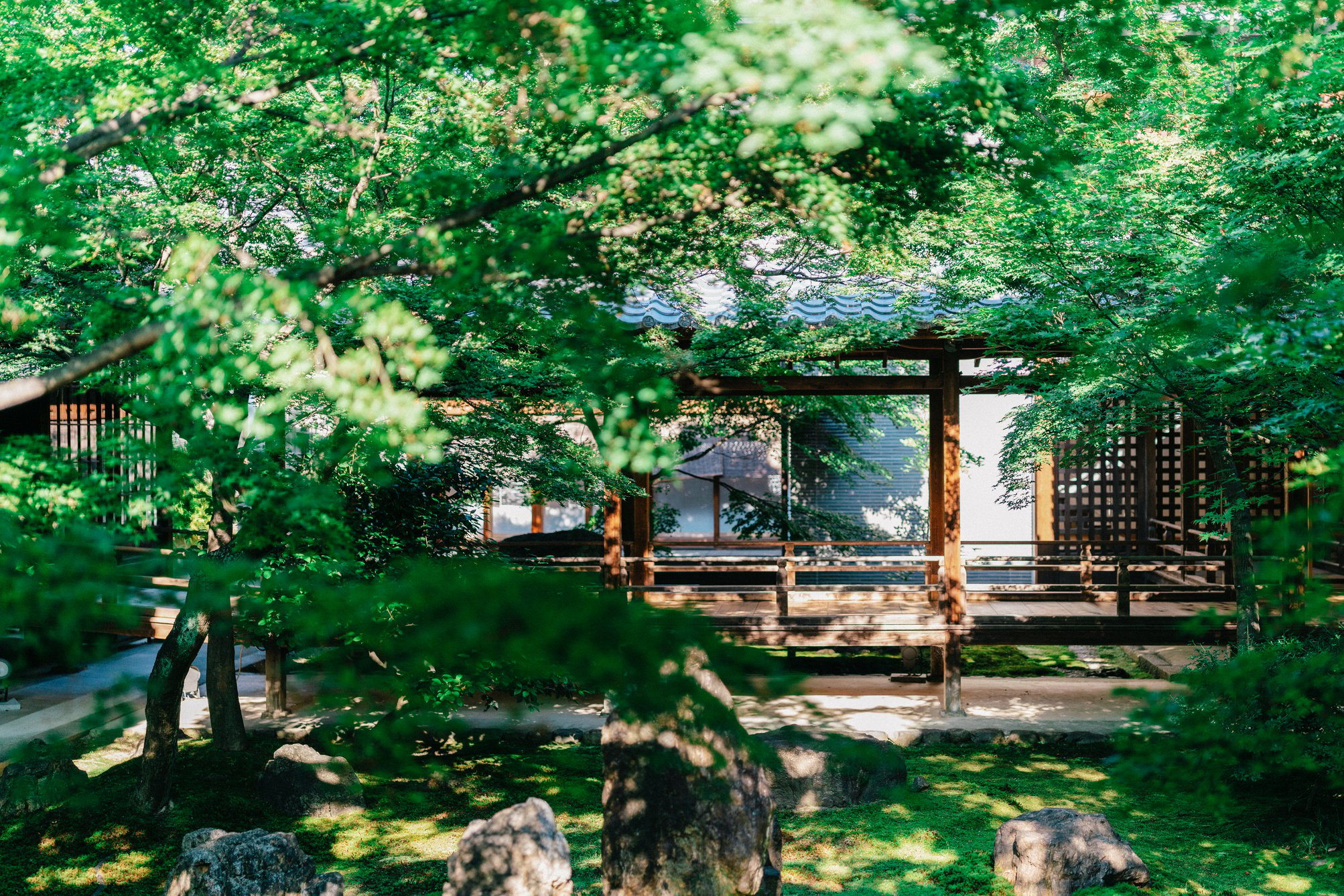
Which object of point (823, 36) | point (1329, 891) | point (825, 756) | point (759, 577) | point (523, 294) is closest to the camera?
point (823, 36)

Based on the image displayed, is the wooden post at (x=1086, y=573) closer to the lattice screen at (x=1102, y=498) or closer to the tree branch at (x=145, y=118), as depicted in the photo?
the lattice screen at (x=1102, y=498)

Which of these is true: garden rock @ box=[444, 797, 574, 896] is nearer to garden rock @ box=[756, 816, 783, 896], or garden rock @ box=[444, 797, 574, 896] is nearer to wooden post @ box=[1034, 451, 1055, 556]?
garden rock @ box=[756, 816, 783, 896]

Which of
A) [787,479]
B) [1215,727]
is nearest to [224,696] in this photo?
[1215,727]

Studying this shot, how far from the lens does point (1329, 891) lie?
5.57 meters

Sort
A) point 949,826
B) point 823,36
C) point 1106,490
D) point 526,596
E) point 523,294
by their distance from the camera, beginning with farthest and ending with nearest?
point 1106,490
point 949,826
point 523,294
point 823,36
point 526,596

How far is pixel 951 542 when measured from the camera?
9203mm

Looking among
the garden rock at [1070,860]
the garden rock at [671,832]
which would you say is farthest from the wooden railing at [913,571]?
the garden rock at [1070,860]

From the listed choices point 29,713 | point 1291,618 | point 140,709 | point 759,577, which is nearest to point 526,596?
point 1291,618

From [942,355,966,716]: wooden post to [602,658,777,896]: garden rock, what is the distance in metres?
4.40

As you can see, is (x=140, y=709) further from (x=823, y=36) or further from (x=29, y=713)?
(x=823, y=36)

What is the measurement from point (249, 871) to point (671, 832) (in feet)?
7.44

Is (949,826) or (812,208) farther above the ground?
(812,208)

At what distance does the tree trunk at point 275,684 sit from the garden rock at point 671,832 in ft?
16.7

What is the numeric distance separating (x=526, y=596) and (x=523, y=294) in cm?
124
